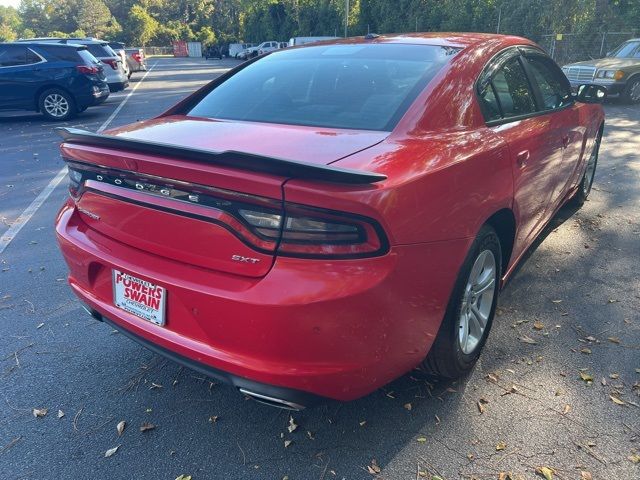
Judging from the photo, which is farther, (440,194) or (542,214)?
(542,214)

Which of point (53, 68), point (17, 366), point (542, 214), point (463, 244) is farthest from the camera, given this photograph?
point (53, 68)

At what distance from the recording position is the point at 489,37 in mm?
3398

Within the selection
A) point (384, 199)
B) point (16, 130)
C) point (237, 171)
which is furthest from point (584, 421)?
point (16, 130)

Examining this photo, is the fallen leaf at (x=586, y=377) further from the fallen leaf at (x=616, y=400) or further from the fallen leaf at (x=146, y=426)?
the fallen leaf at (x=146, y=426)

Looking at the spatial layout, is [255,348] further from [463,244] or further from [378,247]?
[463,244]

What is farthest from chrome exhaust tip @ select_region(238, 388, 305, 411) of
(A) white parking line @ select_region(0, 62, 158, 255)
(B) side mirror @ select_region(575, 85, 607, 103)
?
(B) side mirror @ select_region(575, 85, 607, 103)

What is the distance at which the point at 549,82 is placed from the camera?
4.01 meters

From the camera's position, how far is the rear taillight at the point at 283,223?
6.38ft

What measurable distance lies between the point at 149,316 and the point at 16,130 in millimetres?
11331

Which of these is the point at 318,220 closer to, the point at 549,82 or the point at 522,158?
the point at 522,158

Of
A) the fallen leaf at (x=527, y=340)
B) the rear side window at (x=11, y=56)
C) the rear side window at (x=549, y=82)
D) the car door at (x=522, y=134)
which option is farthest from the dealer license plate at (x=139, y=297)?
the rear side window at (x=11, y=56)

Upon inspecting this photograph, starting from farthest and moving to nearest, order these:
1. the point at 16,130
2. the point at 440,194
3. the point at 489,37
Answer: the point at 16,130 → the point at 489,37 → the point at 440,194

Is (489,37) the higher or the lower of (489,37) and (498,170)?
the higher

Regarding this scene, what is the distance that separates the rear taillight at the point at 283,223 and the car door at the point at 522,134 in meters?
1.34
